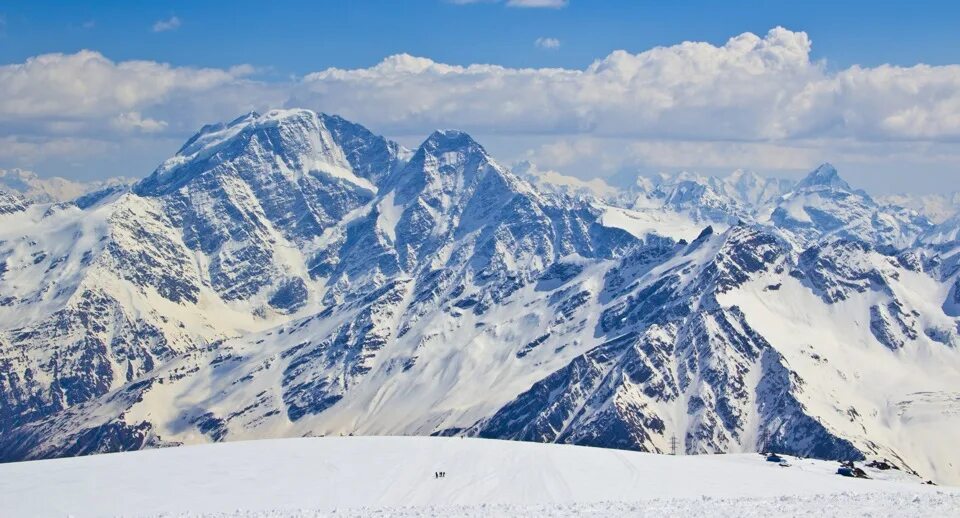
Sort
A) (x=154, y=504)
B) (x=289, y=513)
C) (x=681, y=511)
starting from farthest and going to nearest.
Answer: (x=154, y=504) < (x=289, y=513) < (x=681, y=511)

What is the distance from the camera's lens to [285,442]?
410 ft

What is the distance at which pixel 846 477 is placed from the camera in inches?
4616

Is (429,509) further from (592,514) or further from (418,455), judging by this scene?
(418,455)

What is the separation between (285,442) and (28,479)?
94.5ft

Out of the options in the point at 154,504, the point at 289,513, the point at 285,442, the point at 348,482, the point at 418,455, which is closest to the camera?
the point at 289,513

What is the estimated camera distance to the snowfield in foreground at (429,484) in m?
83.9

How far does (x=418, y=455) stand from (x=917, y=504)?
51.5m

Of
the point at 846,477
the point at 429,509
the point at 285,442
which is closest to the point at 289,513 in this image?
the point at 429,509

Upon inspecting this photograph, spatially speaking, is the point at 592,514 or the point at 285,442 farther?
the point at 285,442

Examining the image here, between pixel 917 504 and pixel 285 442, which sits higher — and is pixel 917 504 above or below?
above

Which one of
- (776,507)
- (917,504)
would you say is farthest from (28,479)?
(917,504)

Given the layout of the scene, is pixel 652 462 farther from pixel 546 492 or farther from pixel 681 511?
pixel 681 511

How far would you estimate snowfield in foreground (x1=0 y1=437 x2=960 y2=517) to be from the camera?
83.9 m

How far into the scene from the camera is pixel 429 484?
104 metres
